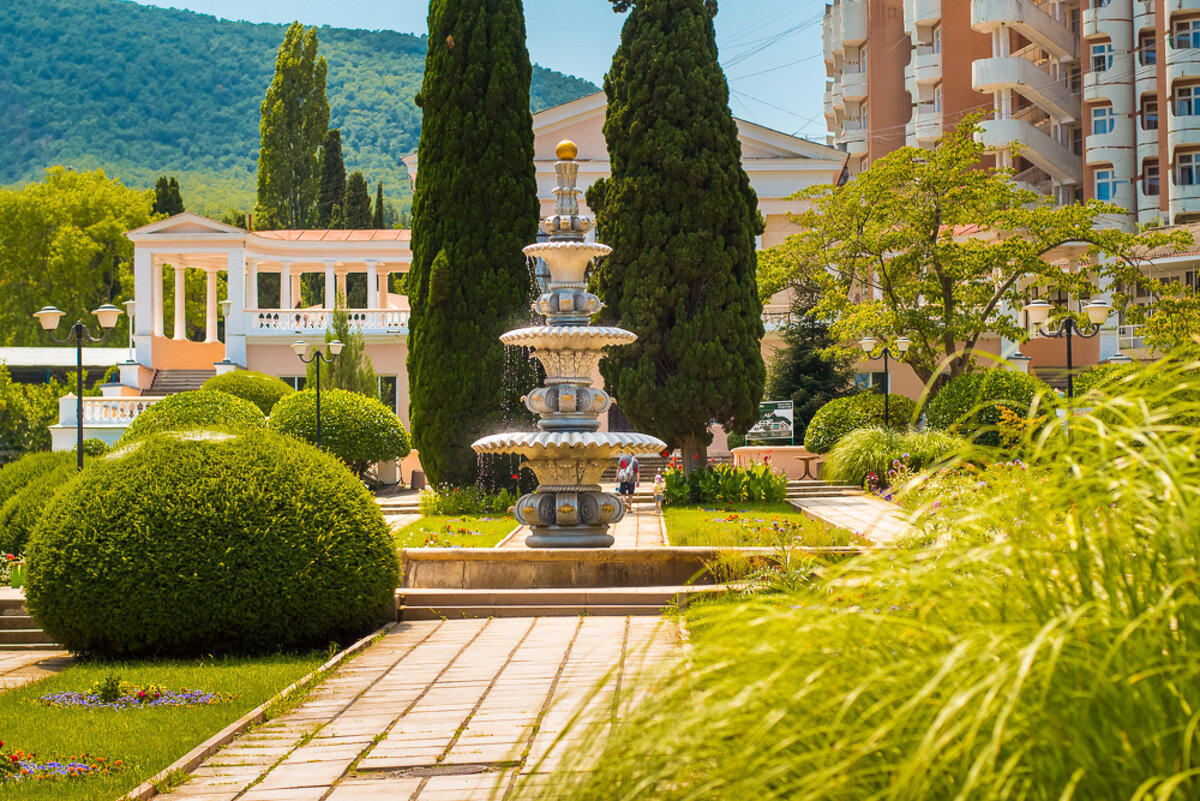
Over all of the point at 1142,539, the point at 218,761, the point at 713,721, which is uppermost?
the point at 1142,539

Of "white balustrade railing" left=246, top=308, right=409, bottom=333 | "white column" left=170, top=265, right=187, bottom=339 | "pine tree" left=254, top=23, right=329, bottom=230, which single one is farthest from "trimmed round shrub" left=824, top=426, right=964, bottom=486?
"pine tree" left=254, top=23, right=329, bottom=230

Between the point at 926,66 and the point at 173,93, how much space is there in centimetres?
10161

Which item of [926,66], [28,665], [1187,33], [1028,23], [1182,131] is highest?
[926,66]

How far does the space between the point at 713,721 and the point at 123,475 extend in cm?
796

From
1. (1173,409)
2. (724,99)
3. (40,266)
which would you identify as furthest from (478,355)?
(40,266)

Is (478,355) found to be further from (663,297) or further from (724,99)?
(724,99)

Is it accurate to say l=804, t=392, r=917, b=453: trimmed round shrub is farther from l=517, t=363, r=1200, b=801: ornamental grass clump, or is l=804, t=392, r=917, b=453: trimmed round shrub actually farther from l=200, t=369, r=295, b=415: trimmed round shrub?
l=517, t=363, r=1200, b=801: ornamental grass clump

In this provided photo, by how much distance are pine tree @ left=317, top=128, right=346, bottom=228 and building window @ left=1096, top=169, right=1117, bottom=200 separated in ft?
104

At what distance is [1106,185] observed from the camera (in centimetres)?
4416

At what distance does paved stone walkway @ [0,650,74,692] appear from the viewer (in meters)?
9.27

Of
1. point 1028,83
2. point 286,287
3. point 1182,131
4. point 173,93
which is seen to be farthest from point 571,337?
point 173,93

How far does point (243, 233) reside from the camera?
39.8 meters

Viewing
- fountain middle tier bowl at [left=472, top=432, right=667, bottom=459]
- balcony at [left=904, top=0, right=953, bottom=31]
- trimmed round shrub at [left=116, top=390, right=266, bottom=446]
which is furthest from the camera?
balcony at [left=904, top=0, right=953, bottom=31]

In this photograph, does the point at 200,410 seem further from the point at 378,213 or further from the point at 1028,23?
the point at 1028,23
